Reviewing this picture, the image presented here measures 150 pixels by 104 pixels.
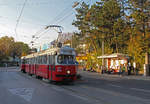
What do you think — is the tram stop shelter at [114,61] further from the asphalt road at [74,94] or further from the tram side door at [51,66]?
the tram side door at [51,66]

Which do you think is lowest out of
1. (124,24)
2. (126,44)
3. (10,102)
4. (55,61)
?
(10,102)

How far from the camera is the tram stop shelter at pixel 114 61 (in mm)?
30783

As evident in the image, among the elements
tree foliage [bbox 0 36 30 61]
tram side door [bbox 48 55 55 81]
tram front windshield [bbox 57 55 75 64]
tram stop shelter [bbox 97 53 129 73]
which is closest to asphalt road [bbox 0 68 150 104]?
tram side door [bbox 48 55 55 81]

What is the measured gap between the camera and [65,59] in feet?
53.9

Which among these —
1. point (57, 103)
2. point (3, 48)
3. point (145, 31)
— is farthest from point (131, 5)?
point (3, 48)

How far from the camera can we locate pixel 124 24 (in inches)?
1375

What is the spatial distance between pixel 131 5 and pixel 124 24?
16.8 ft

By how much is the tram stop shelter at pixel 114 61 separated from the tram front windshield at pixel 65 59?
15198 mm

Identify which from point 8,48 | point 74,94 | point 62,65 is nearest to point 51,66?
point 62,65

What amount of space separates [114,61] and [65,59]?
2027 centimetres

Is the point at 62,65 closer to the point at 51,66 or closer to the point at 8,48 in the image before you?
the point at 51,66

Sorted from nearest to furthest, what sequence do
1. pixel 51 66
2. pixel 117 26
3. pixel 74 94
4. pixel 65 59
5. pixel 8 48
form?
pixel 74 94, pixel 65 59, pixel 51 66, pixel 117 26, pixel 8 48

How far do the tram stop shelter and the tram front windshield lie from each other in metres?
15.2

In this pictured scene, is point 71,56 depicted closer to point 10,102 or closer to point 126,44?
point 10,102
